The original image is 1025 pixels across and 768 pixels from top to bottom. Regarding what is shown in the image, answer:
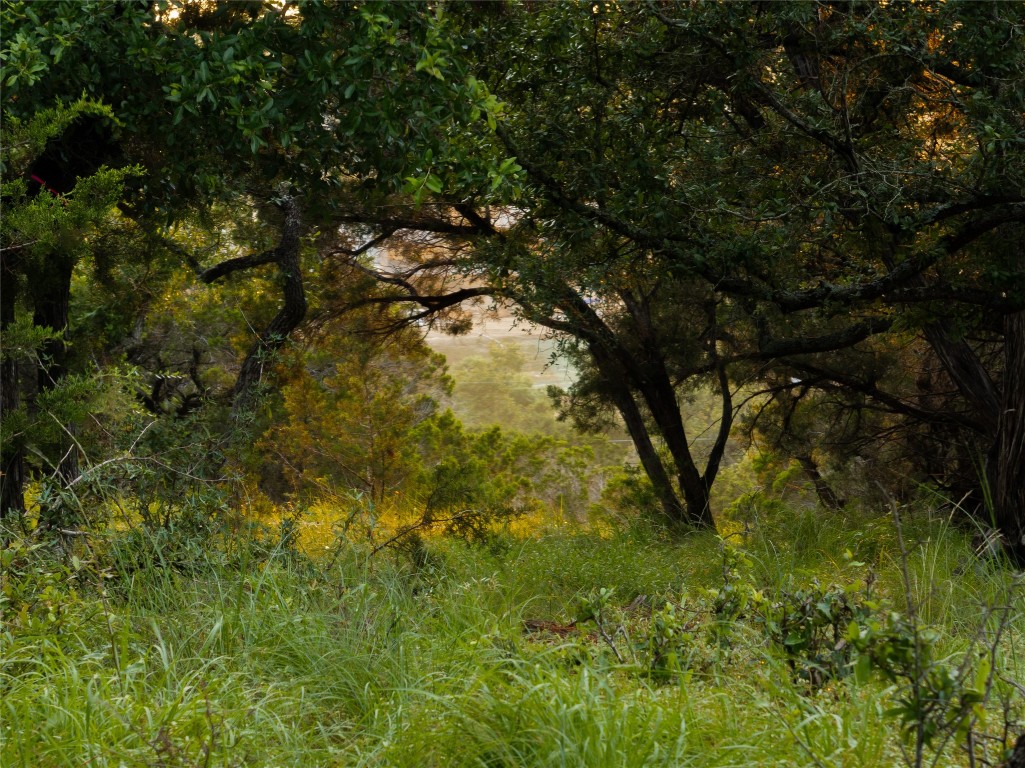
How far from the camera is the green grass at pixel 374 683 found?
2.40m

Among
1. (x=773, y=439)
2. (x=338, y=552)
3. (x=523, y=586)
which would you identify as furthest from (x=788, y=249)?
(x=773, y=439)

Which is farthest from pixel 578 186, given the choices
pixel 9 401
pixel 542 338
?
pixel 542 338

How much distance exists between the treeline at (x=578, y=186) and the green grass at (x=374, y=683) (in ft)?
2.83

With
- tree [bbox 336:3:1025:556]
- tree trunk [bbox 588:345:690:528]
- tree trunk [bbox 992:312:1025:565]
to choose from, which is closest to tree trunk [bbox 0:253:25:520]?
tree [bbox 336:3:1025:556]

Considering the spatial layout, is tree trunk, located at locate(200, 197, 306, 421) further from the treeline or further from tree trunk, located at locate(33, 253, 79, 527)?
tree trunk, located at locate(33, 253, 79, 527)

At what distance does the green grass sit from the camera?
7.89 ft

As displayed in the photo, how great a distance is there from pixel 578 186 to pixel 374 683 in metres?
4.14

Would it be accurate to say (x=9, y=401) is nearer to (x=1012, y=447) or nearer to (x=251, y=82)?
(x=251, y=82)

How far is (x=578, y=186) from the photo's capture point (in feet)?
21.2

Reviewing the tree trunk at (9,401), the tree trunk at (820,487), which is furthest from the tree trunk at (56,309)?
the tree trunk at (820,487)

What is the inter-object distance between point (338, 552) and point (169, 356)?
1069 centimetres

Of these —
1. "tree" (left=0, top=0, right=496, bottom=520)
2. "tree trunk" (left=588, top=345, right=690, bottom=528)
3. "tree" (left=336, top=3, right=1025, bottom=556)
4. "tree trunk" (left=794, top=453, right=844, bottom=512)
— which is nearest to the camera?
"tree" (left=0, top=0, right=496, bottom=520)

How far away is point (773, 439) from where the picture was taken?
42.2 feet

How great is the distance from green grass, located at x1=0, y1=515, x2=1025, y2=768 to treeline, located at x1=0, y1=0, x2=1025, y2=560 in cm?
86
